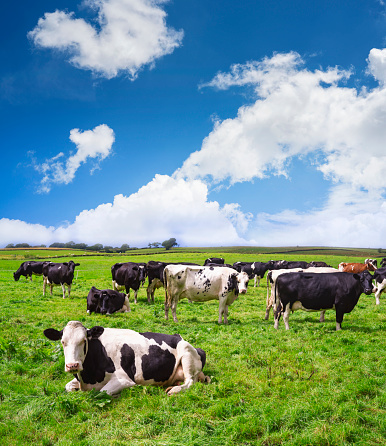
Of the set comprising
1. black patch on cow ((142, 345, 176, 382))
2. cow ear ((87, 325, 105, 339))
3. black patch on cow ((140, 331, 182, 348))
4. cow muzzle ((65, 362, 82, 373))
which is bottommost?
black patch on cow ((142, 345, 176, 382))

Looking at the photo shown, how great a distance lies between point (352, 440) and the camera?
4.91 meters

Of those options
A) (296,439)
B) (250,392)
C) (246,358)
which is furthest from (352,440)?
(246,358)

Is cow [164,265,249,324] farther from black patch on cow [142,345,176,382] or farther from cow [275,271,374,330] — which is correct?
black patch on cow [142,345,176,382]

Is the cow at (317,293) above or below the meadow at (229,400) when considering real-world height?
above

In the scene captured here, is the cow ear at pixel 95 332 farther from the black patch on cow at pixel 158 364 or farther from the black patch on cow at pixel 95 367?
the black patch on cow at pixel 158 364

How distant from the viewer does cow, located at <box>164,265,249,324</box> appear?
14768 mm

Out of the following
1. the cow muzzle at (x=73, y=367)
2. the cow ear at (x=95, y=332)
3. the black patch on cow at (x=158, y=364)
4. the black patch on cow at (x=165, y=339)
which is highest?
the cow ear at (x=95, y=332)

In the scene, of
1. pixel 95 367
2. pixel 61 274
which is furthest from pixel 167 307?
pixel 61 274

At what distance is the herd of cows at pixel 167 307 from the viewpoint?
6434 mm

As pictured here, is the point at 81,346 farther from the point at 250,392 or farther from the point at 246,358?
the point at 246,358

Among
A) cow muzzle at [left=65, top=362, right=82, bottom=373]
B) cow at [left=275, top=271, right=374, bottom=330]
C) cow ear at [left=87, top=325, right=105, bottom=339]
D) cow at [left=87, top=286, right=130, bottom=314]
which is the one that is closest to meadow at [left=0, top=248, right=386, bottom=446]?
cow muzzle at [left=65, top=362, right=82, bottom=373]

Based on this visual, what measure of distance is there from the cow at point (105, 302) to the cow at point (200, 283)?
255 cm

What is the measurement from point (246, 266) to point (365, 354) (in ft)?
80.9

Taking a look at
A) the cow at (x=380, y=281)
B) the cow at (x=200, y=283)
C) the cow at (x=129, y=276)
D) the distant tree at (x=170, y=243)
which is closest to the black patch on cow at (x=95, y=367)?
the cow at (x=200, y=283)
